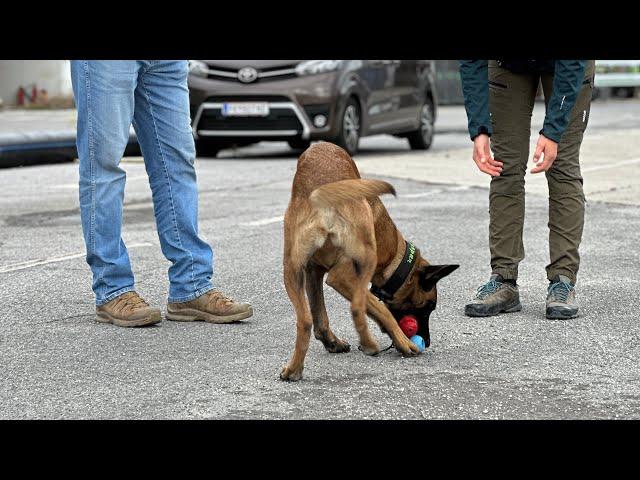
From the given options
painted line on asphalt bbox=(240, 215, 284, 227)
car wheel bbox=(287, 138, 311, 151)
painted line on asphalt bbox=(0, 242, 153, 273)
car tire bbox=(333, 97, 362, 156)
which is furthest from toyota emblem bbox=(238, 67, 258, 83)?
painted line on asphalt bbox=(0, 242, 153, 273)

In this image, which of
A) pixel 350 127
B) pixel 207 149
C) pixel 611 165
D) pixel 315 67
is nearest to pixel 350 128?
pixel 350 127

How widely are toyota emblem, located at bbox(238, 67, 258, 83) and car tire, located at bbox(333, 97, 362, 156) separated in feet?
3.60

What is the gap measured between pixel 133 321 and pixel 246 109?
8.99 metres

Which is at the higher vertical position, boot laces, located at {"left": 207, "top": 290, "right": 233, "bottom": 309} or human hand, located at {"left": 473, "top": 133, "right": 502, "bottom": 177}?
human hand, located at {"left": 473, "top": 133, "right": 502, "bottom": 177}

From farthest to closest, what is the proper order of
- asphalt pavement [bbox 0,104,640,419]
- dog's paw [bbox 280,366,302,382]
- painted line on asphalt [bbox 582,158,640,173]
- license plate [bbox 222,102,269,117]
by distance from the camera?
1. license plate [bbox 222,102,269,117]
2. painted line on asphalt [bbox 582,158,640,173]
3. dog's paw [bbox 280,366,302,382]
4. asphalt pavement [bbox 0,104,640,419]

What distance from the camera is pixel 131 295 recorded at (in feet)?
18.9

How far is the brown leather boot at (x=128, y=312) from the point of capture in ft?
18.5

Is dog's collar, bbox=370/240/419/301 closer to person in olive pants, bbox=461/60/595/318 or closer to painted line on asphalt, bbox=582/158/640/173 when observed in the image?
person in olive pants, bbox=461/60/595/318

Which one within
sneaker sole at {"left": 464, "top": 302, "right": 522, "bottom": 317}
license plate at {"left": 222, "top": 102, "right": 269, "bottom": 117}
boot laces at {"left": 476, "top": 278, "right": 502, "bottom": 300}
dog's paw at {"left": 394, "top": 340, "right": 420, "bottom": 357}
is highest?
dog's paw at {"left": 394, "top": 340, "right": 420, "bottom": 357}

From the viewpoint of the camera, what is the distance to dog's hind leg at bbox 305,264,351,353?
4.98m

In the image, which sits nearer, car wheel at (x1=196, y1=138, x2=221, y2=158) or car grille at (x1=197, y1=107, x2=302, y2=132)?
car grille at (x1=197, y1=107, x2=302, y2=132)

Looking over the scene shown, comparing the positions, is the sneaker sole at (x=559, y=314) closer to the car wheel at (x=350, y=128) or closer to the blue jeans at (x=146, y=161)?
the blue jeans at (x=146, y=161)

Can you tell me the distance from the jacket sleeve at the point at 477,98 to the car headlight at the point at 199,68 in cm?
908
